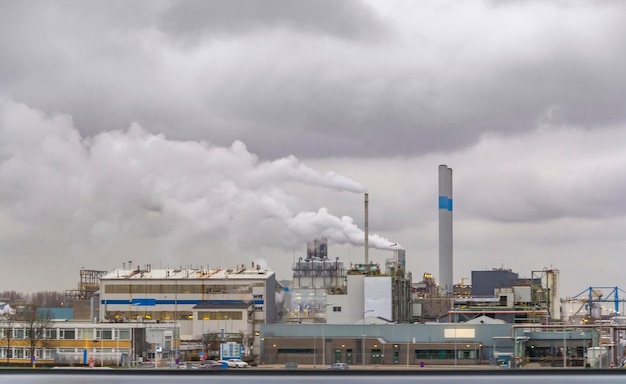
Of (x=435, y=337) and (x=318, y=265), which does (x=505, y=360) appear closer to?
(x=435, y=337)

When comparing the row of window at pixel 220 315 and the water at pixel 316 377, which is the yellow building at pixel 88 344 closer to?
the row of window at pixel 220 315

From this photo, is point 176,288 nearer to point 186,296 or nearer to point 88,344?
point 186,296

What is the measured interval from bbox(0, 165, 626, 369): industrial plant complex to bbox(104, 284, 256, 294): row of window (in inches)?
2.0

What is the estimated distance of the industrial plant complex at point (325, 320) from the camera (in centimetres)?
2850

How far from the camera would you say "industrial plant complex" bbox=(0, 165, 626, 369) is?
28500mm

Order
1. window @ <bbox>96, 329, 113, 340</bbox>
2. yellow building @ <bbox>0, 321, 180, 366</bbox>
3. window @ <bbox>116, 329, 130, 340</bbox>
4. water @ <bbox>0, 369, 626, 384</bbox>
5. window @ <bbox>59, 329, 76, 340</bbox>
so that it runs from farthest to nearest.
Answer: window @ <bbox>116, 329, 130, 340</bbox>, window @ <bbox>96, 329, 113, 340</bbox>, window @ <bbox>59, 329, 76, 340</bbox>, yellow building @ <bbox>0, 321, 180, 366</bbox>, water @ <bbox>0, 369, 626, 384</bbox>

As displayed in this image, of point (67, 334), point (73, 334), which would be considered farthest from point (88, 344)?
point (67, 334)

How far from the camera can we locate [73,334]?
97.9ft

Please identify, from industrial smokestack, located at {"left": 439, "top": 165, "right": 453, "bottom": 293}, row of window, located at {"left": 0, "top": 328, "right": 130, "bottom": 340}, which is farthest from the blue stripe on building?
industrial smokestack, located at {"left": 439, "top": 165, "right": 453, "bottom": 293}

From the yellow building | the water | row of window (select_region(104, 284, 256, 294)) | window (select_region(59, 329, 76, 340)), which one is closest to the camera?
the water

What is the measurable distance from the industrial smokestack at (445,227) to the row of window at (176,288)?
1241cm

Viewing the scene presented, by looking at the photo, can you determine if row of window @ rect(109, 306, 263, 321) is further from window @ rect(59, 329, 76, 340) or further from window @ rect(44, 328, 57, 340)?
window @ rect(44, 328, 57, 340)

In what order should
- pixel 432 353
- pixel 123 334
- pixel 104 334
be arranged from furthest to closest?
pixel 123 334, pixel 104 334, pixel 432 353

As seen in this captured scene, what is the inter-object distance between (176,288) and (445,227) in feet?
50.1
